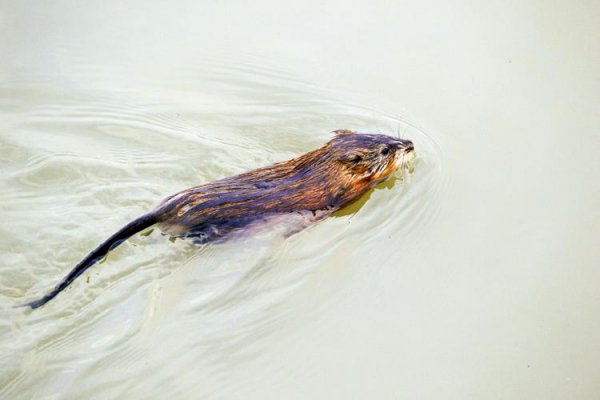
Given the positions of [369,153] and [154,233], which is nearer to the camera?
[154,233]

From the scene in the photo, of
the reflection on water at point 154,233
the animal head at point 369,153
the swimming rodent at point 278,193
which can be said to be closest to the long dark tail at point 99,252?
the swimming rodent at point 278,193

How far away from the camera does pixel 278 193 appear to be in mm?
3791

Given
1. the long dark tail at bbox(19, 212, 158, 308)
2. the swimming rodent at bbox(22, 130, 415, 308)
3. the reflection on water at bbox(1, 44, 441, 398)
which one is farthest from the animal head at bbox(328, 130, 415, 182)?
the long dark tail at bbox(19, 212, 158, 308)

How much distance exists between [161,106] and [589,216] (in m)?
3.26

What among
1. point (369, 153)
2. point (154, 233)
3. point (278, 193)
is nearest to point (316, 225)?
point (278, 193)

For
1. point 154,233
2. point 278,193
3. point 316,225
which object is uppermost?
point 278,193

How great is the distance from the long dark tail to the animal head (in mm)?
1297

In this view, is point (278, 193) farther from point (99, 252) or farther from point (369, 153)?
point (99, 252)

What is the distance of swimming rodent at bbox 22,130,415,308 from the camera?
11.9 ft

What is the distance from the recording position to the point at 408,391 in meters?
3.23

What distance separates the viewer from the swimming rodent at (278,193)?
11.9 ft

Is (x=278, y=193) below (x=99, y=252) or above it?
above

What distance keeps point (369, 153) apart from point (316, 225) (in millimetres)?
598

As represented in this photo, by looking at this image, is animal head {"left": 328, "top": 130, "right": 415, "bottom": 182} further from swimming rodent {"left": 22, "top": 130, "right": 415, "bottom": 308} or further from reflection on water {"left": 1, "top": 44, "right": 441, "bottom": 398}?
reflection on water {"left": 1, "top": 44, "right": 441, "bottom": 398}
